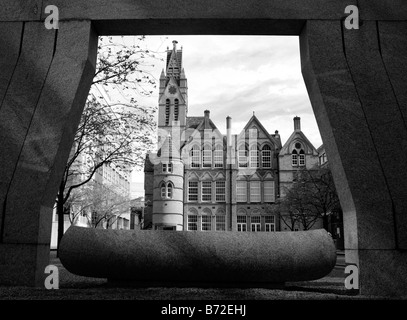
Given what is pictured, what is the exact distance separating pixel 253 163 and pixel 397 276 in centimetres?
5419

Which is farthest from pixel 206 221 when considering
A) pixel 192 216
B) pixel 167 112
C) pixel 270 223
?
pixel 167 112

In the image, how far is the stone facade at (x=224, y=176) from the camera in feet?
190

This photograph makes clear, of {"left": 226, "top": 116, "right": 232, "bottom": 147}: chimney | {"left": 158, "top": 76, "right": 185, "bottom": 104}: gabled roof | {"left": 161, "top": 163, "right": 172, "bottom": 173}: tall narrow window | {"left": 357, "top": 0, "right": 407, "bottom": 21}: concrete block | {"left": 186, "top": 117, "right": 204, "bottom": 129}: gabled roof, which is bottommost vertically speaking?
{"left": 357, "top": 0, "right": 407, "bottom": 21}: concrete block

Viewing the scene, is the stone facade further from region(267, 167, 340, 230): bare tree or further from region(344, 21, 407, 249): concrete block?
region(344, 21, 407, 249): concrete block

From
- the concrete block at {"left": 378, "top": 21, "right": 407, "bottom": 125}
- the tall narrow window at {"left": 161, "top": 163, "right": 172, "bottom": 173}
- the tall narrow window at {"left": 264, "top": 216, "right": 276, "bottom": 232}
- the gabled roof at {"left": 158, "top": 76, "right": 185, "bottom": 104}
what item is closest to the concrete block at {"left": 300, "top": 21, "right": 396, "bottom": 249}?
the concrete block at {"left": 378, "top": 21, "right": 407, "bottom": 125}

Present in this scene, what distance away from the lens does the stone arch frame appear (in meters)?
5.88

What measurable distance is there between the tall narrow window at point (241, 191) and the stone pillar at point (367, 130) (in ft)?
173

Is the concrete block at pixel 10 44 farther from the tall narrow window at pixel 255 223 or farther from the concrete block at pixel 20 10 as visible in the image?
the tall narrow window at pixel 255 223

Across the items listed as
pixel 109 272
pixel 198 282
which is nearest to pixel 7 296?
pixel 109 272

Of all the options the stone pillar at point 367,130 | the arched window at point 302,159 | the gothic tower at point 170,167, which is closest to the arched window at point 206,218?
the gothic tower at point 170,167

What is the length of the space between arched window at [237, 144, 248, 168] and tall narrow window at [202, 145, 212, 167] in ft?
14.1

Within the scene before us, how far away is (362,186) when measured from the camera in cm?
595

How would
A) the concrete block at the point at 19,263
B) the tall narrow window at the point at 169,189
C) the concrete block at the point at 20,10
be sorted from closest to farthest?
the concrete block at the point at 19,263 → the concrete block at the point at 20,10 → the tall narrow window at the point at 169,189

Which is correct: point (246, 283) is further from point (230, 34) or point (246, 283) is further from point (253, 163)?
point (253, 163)
